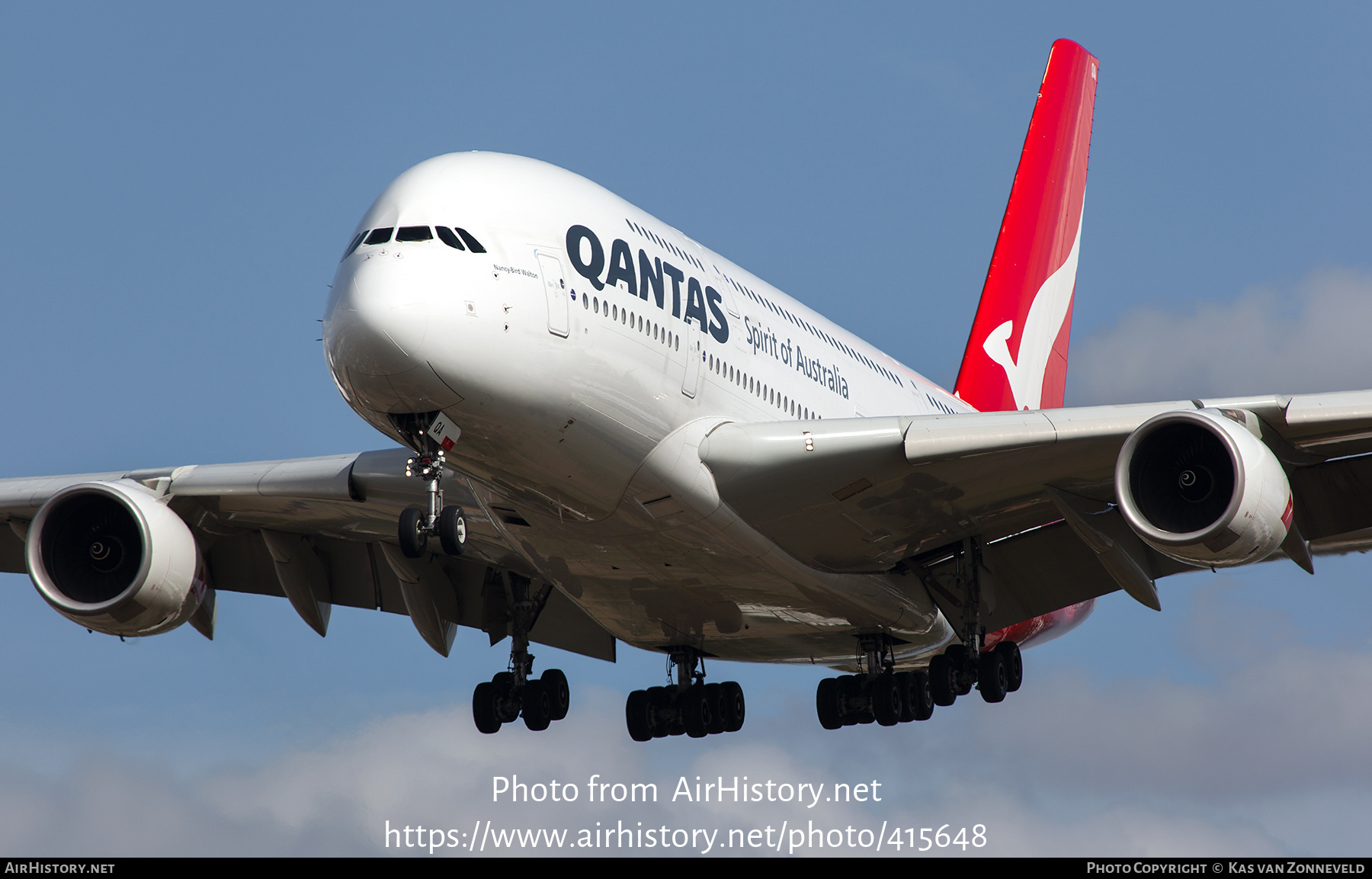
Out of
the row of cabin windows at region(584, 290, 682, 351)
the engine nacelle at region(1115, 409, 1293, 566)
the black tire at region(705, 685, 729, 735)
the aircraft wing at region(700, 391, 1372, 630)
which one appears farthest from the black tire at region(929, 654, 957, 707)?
the row of cabin windows at region(584, 290, 682, 351)

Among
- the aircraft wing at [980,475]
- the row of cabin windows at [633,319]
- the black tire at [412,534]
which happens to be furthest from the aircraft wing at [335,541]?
the aircraft wing at [980,475]

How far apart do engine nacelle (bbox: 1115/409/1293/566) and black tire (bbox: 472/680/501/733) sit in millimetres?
9801

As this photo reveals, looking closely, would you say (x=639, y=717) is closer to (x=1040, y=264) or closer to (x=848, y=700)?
(x=848, y=700)

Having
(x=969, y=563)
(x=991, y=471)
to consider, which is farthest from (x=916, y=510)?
(x=969, y=563)

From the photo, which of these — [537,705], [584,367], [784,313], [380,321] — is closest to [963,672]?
[784,313]

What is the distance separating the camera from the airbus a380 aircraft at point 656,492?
15.3m

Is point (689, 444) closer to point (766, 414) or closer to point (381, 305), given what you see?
point (766, 414)

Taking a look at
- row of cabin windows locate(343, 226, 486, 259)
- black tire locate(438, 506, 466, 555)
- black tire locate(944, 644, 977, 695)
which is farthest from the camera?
black tire locate(944, 644, 977, 695)

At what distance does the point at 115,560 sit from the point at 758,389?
8.70m

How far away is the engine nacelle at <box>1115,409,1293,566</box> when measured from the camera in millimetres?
15523

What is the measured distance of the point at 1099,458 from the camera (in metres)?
17.4

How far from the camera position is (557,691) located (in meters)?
22.5

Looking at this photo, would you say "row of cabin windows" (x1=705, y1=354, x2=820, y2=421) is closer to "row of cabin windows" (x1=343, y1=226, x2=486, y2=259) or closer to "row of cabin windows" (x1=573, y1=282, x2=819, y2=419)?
"row of cabin windows" (x1=573, y1=282, x2=819, y2=419)

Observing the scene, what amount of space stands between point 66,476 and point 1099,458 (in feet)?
43.5
